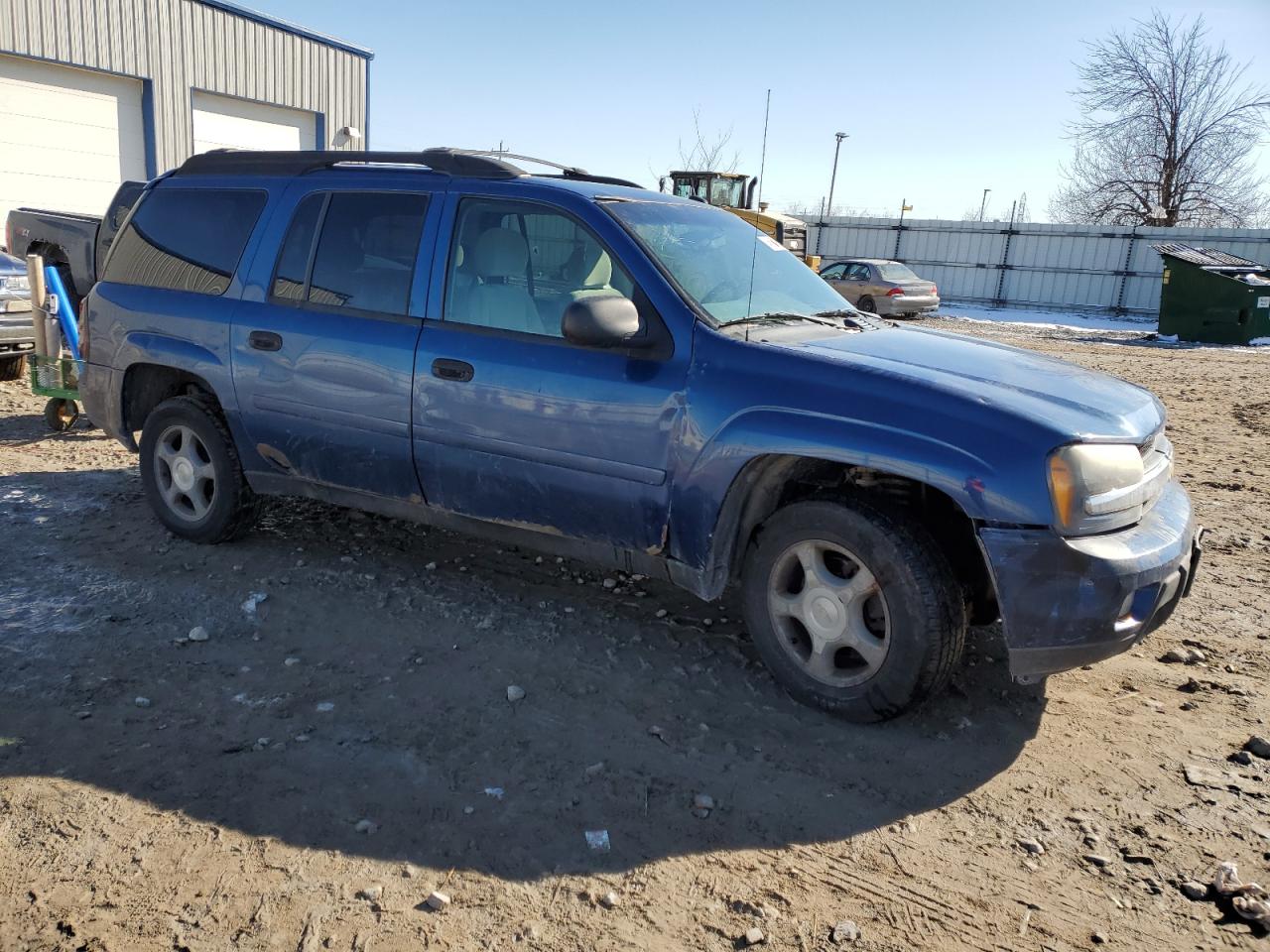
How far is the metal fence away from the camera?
2747 cm

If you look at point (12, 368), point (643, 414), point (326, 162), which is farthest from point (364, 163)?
point (12, 368)

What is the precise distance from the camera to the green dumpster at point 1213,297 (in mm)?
19188

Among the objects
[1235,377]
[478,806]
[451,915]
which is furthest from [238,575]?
[1235,377]

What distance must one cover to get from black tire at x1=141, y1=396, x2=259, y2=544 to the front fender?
2584 millimetres

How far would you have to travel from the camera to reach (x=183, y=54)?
17.9 m

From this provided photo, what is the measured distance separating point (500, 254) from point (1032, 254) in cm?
2888

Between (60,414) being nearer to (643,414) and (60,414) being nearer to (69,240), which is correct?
(69,240)

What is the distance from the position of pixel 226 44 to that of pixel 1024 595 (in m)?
20.3

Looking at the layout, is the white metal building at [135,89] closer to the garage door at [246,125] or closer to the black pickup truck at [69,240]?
the garage door at [246,125]

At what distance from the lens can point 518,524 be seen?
13.5ft

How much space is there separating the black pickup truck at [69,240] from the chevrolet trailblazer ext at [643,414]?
5237 mm

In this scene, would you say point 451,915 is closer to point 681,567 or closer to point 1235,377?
point 681,567

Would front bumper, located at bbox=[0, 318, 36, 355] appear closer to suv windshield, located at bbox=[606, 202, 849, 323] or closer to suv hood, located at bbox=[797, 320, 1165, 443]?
suv windshield, located at bbox=[606, 202, 849, 323]

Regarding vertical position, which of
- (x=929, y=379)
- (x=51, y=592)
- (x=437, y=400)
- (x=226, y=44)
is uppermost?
(x=226, y=44)
